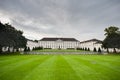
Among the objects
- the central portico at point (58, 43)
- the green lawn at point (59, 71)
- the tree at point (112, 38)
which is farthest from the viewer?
the central portico at point (58, 43)

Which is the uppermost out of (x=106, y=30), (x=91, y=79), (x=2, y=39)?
(x=106, y=30)

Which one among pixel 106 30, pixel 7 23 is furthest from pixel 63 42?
pixel 7 23

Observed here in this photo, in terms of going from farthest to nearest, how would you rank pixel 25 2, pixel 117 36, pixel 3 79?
1. pixel 117 36
2. pixel 25 2
3. pixel 3 79

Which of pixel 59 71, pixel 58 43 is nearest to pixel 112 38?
pixel 59 71

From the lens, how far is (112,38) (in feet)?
221

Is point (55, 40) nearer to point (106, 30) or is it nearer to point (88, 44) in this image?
point (88, 44)

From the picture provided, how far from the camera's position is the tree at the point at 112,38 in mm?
65812

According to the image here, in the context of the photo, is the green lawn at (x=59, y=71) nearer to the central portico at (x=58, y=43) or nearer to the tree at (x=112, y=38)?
the tree at (x=112, y=38)

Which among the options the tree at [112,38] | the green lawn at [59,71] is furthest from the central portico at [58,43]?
the green lawn at [59,71]

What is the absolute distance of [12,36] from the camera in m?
54.6

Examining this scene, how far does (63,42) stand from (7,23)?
101m

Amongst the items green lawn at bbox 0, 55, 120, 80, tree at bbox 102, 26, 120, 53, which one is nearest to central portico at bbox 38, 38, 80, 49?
tree at bbox 102, 26, 120, 53

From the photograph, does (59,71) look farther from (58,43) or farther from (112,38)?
(58,43)

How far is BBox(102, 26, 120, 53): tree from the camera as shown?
65812mm
